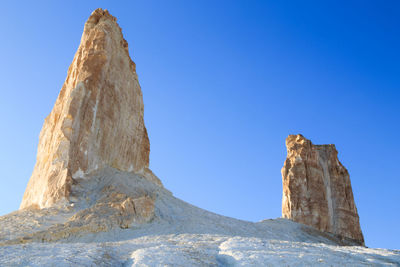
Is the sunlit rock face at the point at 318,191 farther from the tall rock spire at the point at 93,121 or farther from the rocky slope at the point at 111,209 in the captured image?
the tall rock spire at the point at 93,121

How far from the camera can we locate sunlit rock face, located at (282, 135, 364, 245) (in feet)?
142

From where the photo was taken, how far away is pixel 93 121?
27.0 meters

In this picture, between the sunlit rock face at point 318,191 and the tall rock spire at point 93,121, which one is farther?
the sunlit rock face at point 318,191

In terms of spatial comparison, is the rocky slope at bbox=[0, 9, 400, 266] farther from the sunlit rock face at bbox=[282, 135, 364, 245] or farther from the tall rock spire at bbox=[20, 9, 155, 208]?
the sunlit rock face at bbox=[282, 135, 364, 245]

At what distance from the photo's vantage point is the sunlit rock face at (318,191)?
142ft

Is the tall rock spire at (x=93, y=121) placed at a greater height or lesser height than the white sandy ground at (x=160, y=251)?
greater

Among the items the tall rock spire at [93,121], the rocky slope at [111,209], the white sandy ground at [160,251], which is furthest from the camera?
the tall rock spire at [93,121]

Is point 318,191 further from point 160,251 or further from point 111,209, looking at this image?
point 160,251

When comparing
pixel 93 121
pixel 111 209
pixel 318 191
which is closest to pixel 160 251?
pixel 111 209

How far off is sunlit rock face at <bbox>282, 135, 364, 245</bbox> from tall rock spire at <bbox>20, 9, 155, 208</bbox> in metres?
19.5

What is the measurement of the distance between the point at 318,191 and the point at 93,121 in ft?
94.5

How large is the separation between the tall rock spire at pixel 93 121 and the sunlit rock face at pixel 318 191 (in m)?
19.5

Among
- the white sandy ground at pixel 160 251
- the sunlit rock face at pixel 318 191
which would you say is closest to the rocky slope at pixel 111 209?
the white sandy ground at pixel 160 251

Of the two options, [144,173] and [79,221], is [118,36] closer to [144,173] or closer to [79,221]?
[144,173]
